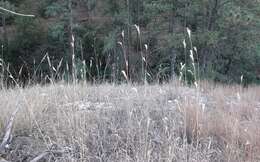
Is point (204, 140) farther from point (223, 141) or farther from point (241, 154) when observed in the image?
point (241, 154)

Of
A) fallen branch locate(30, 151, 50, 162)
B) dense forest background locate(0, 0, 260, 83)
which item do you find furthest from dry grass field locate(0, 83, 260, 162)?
dense forest background locate(0, 0, 260, 83)

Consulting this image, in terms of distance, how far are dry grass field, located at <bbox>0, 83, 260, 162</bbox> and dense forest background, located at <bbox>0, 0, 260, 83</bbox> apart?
12.5ft

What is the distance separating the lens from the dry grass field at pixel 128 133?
6.48ft

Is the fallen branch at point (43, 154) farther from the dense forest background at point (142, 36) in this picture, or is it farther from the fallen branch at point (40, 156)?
the dense forest background at point (142, 36)

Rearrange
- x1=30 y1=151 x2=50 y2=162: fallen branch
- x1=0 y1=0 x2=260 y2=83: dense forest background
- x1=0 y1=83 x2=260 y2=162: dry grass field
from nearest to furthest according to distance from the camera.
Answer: x1=30 y1=151 x2=50 y2=162: fallen branch < x1=0 y1=83 x2=260 y2=162: dry grass field < x1=0 y1=0 x2=260 y2=83: dense forest background

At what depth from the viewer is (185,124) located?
2.20 m

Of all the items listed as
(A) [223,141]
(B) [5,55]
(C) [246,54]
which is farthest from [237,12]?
(B) [5,55]

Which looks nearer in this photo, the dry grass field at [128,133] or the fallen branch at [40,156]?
the fallen branch at [40,156]

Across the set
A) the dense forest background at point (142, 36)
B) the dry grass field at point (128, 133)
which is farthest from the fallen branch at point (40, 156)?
the dense forest background at point (142, 36)

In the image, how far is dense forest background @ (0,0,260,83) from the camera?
29.2 ft

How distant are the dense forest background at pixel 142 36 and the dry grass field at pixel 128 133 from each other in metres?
3.83

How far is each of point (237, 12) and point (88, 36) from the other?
6.56m

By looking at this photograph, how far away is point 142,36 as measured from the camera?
11.6 meters

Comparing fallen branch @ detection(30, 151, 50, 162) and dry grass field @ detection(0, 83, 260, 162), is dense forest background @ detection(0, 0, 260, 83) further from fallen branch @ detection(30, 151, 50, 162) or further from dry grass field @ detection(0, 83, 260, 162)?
fallen branch @ detection(30, 151, 50, 162)
